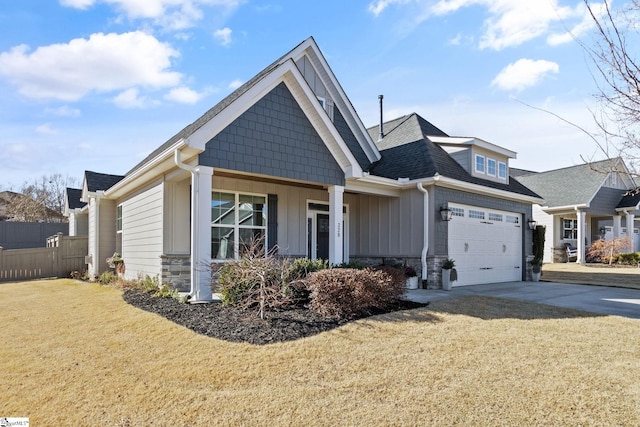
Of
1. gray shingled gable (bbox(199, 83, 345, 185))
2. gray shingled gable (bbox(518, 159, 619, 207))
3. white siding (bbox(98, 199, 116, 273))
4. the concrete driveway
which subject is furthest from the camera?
gray shingled gable (bbox(518, 159, 619, 207))

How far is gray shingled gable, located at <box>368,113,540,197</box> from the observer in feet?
40.2

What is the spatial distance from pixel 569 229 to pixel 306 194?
1926 centimetres

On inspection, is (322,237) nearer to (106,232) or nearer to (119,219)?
(119,219)

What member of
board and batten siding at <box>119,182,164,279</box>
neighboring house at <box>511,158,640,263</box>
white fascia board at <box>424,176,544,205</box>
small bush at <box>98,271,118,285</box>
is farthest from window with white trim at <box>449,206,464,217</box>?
neighboring house at <box>511,158,640,263</box>

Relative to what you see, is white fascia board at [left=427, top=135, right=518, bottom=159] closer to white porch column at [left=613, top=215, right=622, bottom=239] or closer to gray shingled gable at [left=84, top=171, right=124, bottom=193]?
gray shingled gable at [left=84, top=171, right=124, bottom=193]

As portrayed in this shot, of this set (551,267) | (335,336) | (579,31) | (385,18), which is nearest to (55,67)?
(385,18)

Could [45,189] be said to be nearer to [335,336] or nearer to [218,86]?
[218,86]

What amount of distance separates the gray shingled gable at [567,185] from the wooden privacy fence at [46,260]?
2377 centimetres

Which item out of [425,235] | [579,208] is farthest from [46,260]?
[579,208]

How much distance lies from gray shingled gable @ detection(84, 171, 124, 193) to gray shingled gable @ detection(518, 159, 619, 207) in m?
22.1

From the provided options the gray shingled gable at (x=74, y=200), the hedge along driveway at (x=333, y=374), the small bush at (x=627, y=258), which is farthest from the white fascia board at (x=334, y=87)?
the small bush at (x=627, y=258)

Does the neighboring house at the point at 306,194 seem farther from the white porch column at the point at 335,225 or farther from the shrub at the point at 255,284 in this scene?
the shrub at the point at 255,284

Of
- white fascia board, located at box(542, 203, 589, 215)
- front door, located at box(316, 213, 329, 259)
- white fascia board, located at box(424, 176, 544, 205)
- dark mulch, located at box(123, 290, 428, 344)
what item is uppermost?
white fascia board, located at box(424, 176, 544, 205)

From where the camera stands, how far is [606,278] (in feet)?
50.1
